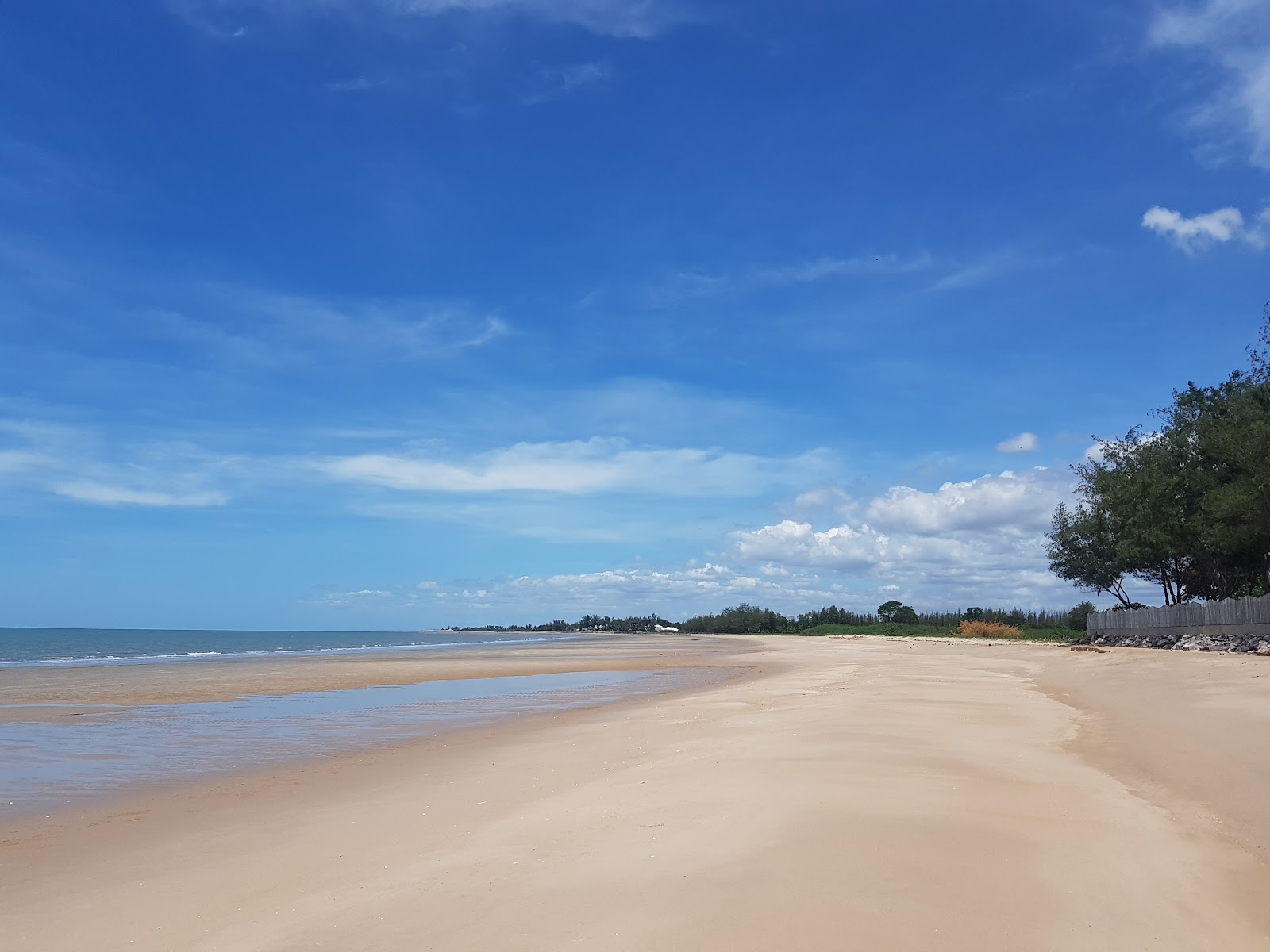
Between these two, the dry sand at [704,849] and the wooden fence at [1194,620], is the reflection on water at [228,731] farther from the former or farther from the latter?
the wooden fence at [1194,620]

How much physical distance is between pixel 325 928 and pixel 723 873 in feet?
7.82

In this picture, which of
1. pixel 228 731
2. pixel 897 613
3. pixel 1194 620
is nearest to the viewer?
pixel 228 731

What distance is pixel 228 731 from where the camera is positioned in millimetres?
15445

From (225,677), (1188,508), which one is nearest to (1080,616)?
(1188,508)

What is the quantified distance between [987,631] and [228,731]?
64471 millimetres

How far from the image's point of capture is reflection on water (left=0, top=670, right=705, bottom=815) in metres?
10.8

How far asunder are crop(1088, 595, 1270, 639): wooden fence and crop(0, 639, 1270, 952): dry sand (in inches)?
794

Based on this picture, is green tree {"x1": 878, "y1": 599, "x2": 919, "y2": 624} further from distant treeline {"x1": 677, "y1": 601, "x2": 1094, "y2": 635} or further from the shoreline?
the shoreline

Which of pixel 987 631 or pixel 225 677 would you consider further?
Result: pixel 987 631

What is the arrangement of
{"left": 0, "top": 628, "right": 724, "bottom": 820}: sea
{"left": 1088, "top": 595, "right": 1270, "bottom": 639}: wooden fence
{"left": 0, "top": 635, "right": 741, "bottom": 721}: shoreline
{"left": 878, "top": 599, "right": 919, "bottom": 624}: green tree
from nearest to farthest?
1. {"left": 0, "top": 628, "right": 724, "bottom": 820}: sea
2. {"left": 0, "top": 635, "right": 741, "bottom": 721}: shoreline
3. {"left": 1088, "top": 595, "right": 1270, "bottom": 639}: wooden fence
4. {"left": 878, "top": 599, "right": 919, "bottom": 624}: green tree

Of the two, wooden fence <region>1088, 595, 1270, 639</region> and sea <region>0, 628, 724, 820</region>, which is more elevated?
wooden fence <region>1088, 595, 1270, 639</region>

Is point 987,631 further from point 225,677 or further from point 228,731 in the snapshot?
point 228,731

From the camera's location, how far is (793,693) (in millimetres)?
18953

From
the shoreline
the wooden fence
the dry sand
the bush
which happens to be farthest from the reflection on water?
the bush
